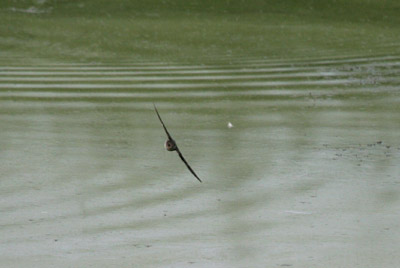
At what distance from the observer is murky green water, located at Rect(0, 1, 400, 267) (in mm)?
3605

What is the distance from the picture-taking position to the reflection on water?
11.8 feet

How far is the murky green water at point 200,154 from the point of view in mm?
3605

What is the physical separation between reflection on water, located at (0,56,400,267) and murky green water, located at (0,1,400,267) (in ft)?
0.04

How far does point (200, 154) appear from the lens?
538cm

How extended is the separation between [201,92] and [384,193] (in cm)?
347

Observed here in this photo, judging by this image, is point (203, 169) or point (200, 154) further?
point (200, 154)

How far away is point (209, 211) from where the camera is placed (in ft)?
13.4

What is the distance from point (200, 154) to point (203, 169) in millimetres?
404

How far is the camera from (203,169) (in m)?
4.98

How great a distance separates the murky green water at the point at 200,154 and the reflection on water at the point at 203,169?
1cm

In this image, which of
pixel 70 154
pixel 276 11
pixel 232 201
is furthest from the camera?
pixel 276 11

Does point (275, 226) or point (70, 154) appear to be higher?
point (275, 226)

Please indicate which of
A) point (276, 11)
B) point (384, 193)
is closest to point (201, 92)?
point (384, 193)

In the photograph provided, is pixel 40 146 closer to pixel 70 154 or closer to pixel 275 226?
pixel 70 154
